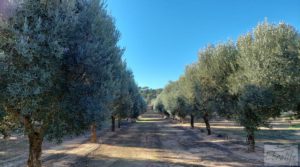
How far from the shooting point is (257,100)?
2264 cm

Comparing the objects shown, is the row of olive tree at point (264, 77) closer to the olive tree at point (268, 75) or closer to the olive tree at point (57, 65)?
the olive tree at point (268, 75)

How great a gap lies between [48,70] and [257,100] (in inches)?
731

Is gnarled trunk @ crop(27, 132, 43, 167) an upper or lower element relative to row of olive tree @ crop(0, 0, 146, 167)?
lower

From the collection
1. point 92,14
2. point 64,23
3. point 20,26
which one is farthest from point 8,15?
point 92,14

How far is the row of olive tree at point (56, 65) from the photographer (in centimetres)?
968

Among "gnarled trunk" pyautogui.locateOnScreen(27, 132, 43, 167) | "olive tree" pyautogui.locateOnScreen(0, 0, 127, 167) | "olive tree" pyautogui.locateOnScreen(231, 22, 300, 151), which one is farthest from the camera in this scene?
"olive tree" pyautogui.locateOnScreen(231, 22, 300, 151)

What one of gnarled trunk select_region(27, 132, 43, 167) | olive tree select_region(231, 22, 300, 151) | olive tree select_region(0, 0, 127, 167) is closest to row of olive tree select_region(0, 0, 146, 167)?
olive tree select_region(0, 0, 127, 167)

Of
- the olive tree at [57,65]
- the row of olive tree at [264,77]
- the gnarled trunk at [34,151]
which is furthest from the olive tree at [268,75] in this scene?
the gnarled trunk at [34,151]

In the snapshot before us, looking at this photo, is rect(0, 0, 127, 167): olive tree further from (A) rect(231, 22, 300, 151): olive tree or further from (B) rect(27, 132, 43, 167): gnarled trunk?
(A) rect(231, 22, 300, 151): olive tree

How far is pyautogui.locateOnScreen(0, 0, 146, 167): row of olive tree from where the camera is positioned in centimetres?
968

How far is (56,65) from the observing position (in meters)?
10.5

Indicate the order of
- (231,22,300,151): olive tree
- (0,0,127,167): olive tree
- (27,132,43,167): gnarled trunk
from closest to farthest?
(0,0,127,167): olive tree, (27,132,43,167): gnarled trunk, (231,22,300,151): olive tree

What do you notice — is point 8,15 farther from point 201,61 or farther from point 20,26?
point 201,61

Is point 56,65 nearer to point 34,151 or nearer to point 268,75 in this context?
point 34,151
